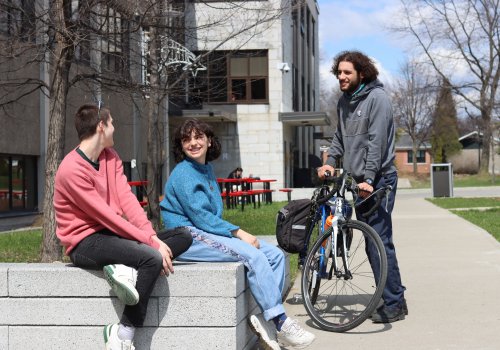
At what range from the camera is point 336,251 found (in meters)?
6.05

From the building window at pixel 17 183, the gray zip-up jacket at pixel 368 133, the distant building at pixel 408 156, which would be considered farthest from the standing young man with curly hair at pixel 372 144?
the distant building at pixel 408 156

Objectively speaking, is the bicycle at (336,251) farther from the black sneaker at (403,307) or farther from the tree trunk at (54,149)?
the tree trunk at (54,149)

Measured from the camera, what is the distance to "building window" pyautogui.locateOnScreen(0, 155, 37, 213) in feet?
69.7

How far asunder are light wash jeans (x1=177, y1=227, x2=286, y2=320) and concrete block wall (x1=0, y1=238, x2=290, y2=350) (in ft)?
0.39

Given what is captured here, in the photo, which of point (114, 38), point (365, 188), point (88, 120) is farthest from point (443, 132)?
point (88, 120)

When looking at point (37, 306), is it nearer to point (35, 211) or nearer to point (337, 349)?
point (337, 349)

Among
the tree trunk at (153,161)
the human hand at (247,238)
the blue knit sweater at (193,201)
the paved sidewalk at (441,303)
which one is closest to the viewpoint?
the blue knit sweater at (193,201)

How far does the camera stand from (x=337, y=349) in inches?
209

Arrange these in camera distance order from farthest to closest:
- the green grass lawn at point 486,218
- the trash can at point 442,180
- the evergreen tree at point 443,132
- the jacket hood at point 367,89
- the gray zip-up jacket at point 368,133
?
the evergreen tree at point 443,132
the trash can at point 442,180
the green grass lawn at point 486,218
the jacket hood at point 367,89
the gray zip-up jacket at point 368,133

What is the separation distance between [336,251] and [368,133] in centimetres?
96

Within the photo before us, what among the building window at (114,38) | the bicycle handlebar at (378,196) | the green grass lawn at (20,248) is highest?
the building window at (114,38)

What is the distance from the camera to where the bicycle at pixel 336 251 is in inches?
227

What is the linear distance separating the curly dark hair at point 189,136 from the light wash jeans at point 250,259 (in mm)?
573

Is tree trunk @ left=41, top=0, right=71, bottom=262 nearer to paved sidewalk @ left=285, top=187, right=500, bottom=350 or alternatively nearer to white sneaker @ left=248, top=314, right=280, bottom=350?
paved sidewalk @ left=285, top=187, right=500, bottom=350
